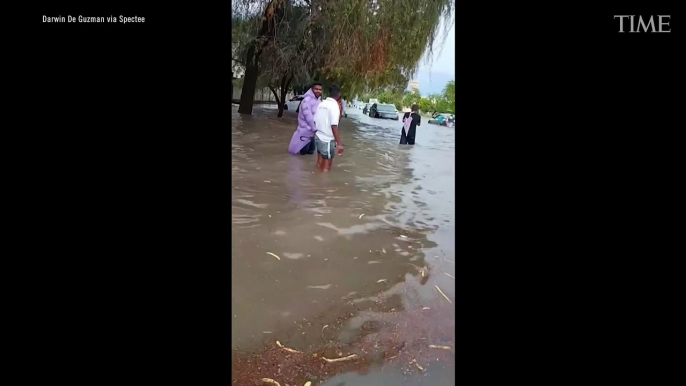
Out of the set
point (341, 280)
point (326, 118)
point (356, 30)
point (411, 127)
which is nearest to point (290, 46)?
point (356, 30)

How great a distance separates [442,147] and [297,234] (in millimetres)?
6724

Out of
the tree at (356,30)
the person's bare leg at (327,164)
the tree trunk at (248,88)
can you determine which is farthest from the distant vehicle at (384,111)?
the person's bare leg at (327,164)

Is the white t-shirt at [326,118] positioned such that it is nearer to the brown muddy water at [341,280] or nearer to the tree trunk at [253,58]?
the brown muddy water at [341,280]

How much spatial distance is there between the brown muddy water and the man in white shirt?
1.20 ft

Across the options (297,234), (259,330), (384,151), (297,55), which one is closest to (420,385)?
(259,330)

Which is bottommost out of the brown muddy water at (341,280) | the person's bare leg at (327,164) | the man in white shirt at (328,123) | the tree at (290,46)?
the brown muddy water at (341,280)

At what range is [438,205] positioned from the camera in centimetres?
539

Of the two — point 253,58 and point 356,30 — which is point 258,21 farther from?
point 253,58

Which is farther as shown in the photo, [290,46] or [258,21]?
[290,46]

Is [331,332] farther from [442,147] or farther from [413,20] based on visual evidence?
[442,147]

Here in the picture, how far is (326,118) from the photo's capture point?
6.50m

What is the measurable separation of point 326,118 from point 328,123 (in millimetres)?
71

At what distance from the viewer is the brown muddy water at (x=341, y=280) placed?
95.7 inches

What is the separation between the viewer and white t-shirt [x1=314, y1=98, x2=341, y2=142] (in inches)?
254
